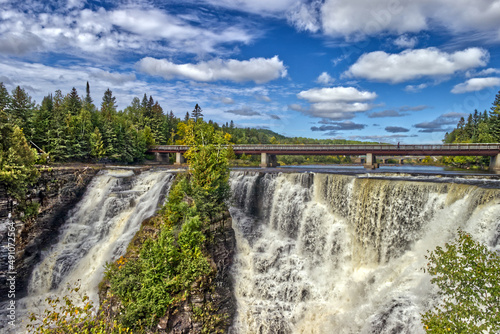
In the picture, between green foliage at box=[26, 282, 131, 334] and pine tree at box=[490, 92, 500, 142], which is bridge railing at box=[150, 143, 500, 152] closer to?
pine tree at box=[490, 92, 500, 142]

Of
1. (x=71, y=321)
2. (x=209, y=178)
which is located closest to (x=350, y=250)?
(x=209, y=178)

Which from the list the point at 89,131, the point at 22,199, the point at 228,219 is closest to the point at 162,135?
the point at 89,131

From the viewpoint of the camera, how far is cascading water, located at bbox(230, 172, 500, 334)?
63.1 ft

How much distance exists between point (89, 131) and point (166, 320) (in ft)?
164

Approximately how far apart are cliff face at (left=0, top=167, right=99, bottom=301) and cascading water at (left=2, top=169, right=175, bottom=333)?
0.85m

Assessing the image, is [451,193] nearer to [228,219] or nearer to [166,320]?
[228,219]

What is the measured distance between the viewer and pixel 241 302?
77.8ft

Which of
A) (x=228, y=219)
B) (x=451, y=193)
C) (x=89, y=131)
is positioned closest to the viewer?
(x=451, y=193)

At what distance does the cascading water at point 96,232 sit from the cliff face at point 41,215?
0.85 metres

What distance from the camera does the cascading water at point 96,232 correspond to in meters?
27.0

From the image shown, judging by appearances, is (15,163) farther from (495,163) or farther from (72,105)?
(495,163)

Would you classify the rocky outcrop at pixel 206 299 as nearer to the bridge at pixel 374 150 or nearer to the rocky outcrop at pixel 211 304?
the rocky outcrop at pixel 211 304

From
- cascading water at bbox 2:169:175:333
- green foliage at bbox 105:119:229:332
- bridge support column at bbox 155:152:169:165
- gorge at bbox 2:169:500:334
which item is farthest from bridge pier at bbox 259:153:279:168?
green foliage at bbox 105:119:229:332

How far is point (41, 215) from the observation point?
3170 cm
